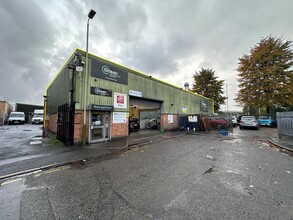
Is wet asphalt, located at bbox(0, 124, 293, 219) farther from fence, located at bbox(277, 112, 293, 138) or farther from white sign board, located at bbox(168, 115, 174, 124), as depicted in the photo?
white sign board, located at bbox(168, 115, 174, 124)

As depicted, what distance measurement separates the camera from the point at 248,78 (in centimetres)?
2420

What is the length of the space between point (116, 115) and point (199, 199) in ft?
25.8

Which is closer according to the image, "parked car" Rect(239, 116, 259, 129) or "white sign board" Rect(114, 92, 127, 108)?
"white sign board" Rect(114, 92, 127, 108)

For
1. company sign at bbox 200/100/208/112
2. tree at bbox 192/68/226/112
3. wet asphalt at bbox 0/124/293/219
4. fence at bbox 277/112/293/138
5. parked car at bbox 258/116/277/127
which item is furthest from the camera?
tree at bbox 192/68/226/112

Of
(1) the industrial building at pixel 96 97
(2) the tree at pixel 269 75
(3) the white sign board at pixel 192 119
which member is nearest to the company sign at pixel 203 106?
(2) the tree at pixel 269 75

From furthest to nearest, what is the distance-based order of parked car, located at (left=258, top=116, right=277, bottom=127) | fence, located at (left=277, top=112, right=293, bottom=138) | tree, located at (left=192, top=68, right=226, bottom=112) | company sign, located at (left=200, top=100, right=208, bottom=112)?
tree, located at (left=192, top=68, right=226, bottom=112) → company sign, located at (left=200, top=100, right=208, bottom=112) → parked car, located at (left=258, top=116, right=277, bottom=127) → fence, located at (left=277, top=112, right=293, bottom=138)

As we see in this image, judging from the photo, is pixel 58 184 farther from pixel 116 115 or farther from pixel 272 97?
pixel 272 97

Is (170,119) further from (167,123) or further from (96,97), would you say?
(96,97)

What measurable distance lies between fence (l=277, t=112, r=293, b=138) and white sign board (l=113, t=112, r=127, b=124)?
Result: 11168 millimetres

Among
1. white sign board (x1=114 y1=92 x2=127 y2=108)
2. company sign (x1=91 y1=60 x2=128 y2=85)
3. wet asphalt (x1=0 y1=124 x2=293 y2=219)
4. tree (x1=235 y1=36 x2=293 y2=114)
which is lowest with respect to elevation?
wet asphalt (x1=0 y1=124 x2=293 y2=219)

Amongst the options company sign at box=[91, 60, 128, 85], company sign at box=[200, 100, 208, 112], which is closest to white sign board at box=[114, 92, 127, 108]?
company sign at box=[91, 60, 128, 85]

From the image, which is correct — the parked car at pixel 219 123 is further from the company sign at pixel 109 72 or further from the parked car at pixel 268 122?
the company sign at pixel 109 72

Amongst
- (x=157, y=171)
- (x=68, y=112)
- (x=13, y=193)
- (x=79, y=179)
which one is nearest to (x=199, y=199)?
(x=157, y=171)

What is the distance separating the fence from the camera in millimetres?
8374
